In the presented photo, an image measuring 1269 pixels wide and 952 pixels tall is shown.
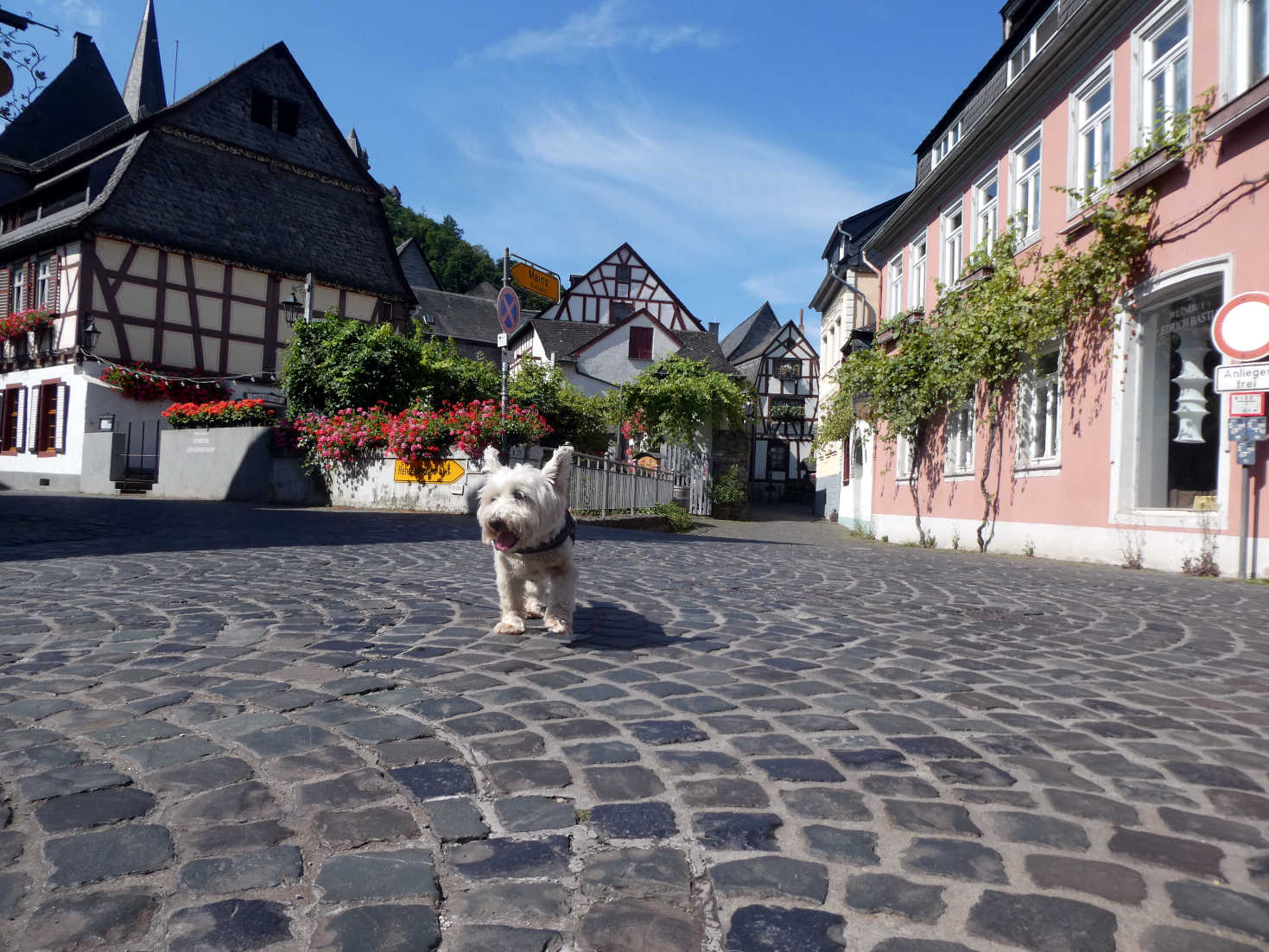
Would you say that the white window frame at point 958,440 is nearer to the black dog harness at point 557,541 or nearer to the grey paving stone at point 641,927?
the black dog harness at point 557,541

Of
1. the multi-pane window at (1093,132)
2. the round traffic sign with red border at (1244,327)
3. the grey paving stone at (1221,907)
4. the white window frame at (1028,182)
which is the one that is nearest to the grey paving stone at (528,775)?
the grey paving stone at (1221,907)

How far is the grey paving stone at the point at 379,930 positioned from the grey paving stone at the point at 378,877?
0.17 ft

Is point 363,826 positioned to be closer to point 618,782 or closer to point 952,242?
point 618,782

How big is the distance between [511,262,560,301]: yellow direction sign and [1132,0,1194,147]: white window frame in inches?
405

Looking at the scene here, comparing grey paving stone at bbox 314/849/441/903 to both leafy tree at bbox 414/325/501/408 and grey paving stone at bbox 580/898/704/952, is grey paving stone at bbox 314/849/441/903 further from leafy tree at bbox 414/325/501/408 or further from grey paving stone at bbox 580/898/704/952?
leafy tree at bbox 414/325/501/408

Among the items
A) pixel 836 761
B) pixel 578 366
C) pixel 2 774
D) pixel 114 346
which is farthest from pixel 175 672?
pixel 578 366

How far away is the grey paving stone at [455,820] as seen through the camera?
7.39ft

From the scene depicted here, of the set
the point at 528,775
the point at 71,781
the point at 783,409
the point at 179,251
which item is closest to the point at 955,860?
the point at 528,775

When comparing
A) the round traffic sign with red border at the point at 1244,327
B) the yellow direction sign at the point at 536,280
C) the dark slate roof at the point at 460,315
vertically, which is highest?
the dark slate roof at the point at 460,315

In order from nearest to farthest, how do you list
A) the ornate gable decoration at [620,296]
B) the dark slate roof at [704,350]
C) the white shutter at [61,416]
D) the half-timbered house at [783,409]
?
the white shutter at [61,416]
the dark slate roof at [704,350]
the half-timbered house at [783,409]
the ornate gable decoration at [620,296]

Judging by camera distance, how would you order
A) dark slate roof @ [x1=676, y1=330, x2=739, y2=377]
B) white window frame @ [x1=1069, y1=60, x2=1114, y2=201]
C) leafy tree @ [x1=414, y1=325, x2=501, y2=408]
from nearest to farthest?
white window frame @ [x1=1069, y1=60, x2=1114, y2=201] → leafy tree @ [x1=414, y1=325, x2=501, y2=408] → dark slate roof @ [x1=676, y1=330, x2=739, y2=377]

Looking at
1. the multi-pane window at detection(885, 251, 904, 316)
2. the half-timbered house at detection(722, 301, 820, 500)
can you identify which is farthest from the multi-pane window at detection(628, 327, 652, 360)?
the multi-pane window at detection(885, 251, 904, 316)

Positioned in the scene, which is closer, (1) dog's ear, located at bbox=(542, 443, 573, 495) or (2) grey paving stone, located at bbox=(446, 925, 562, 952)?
(2) grey paving stone, located at bbox=(446, 925, 562, 952)

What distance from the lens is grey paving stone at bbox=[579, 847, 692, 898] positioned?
2.00m
